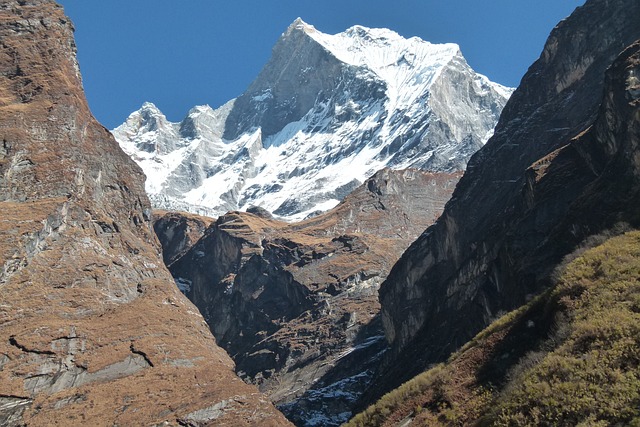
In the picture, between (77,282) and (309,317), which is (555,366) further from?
(309,317)

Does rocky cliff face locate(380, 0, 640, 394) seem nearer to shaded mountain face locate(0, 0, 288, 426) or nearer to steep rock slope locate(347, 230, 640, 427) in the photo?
steep rock slope locate(347, 230, 640, 427)

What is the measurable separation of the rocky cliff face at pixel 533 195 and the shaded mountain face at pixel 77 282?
31.3 meters

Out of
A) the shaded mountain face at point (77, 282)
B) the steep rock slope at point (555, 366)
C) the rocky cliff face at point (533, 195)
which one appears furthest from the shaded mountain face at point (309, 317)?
the steep rock slope at point (555, 366)

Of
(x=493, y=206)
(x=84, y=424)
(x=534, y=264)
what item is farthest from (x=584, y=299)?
(x=493, y=206)

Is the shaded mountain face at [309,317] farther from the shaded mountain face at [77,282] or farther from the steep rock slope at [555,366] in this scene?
the steep rock slope at [555,366]

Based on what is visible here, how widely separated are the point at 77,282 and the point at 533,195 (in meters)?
73.1

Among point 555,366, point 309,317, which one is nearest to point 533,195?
point 555,366

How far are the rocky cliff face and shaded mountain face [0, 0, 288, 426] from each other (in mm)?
31289

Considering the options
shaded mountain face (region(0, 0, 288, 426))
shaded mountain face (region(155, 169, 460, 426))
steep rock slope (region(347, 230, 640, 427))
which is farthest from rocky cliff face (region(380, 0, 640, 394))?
shaded mountain face (region(0, 0, 288, 426))

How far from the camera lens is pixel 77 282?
11756 centimetres

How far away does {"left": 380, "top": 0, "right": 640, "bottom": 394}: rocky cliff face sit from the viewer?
6662cm

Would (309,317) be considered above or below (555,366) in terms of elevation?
above

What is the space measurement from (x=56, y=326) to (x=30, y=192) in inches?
1313

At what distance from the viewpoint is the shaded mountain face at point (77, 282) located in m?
95.2
